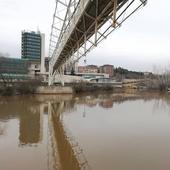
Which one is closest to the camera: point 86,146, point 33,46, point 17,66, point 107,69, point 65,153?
point 65,153

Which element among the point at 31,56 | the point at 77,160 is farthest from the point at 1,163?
A: the point at 31,56

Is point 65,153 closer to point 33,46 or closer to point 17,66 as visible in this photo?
point 17,66

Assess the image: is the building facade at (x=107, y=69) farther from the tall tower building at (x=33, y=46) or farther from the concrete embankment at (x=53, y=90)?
the concrete embankment at (x=53, y=90)

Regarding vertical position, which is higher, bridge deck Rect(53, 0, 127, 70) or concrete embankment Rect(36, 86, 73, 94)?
bridge deck Rect(53, 0, 127, 70)

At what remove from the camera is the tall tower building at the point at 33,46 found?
12394 centimetres

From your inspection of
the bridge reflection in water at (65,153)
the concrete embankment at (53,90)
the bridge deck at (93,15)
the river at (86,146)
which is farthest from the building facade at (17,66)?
the bridge deck at (93,15)

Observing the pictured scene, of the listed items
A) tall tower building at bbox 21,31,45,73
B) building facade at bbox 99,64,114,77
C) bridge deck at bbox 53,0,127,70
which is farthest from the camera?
building facade at bbox 99,64,114,77

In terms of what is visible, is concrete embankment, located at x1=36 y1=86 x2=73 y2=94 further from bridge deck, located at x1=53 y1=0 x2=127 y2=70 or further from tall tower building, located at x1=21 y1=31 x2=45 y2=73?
tall tower building, located at x1=21 y1=31 x2=45 y2=73

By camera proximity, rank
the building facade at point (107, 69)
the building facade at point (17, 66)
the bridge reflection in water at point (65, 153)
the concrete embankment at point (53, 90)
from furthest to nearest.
A: the building facade at point (107, 69), the building facade at point (17, 66), the concrete embankment at point (53, 90), the bridge reflection in water at point (65, 153)

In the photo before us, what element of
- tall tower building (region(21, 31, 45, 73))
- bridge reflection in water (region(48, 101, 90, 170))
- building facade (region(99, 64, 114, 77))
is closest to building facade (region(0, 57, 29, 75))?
tall tower building (region(21, 31, 45, 73))

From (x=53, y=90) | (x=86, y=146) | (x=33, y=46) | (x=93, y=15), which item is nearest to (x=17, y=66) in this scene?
(x=33, y=46)

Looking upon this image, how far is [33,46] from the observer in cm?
12625

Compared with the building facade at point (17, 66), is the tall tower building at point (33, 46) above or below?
above

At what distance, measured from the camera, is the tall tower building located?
124 metres
